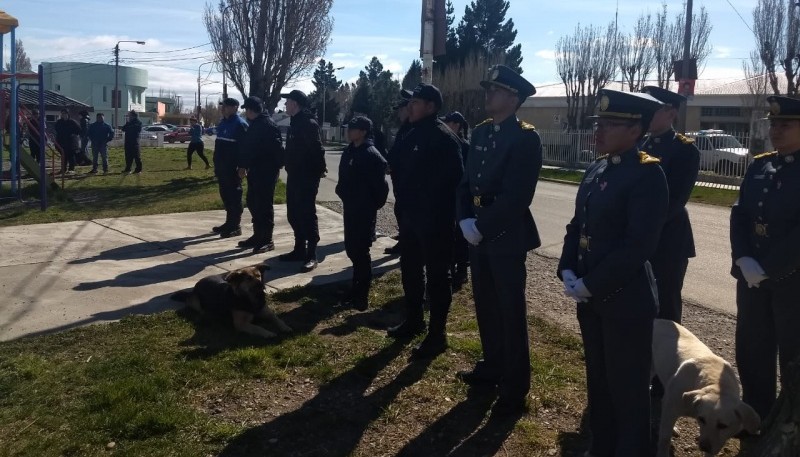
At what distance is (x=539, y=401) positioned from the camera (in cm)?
470

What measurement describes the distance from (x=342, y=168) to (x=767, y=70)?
1241 inches

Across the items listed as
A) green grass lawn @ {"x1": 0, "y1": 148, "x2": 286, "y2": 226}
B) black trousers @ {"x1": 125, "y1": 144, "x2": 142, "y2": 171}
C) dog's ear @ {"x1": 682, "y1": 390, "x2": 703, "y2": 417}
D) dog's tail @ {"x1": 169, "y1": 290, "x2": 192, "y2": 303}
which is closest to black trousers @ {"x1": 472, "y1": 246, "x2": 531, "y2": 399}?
dog's ear @ {"x1": 682, "y1": 390, "x2": 703, "y2": 417}

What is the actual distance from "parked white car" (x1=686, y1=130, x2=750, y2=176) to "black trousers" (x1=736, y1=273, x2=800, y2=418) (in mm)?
19322

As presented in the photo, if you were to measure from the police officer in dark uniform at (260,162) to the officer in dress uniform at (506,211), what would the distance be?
5.04 metres

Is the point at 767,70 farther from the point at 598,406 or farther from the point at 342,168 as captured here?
the point at 598,406

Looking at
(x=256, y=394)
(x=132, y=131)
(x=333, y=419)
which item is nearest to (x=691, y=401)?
(x=333, y=419)

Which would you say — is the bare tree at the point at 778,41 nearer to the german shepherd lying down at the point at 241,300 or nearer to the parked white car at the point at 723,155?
the parked white car at the point at 723,155

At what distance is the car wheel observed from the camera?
74.5ft

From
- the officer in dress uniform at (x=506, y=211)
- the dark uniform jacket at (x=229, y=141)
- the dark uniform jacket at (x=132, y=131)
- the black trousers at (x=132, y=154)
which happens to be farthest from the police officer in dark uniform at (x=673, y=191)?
the black trousers at (x=132, y=154)

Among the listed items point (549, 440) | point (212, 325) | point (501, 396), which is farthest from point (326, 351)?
point (549, 440)

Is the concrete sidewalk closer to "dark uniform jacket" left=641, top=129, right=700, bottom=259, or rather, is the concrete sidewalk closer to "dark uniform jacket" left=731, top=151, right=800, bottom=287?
"dark uniform jacket" left=641, top=129, right=700, bottom=259

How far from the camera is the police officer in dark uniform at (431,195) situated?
543 centimetres

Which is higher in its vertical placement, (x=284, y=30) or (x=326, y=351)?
(x=284, y=30)

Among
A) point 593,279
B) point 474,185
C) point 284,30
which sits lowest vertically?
point 593,279
